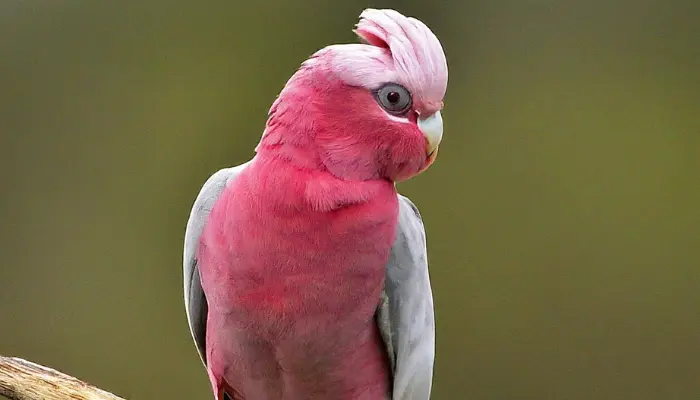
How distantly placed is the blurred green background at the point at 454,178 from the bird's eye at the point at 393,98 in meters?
1.59

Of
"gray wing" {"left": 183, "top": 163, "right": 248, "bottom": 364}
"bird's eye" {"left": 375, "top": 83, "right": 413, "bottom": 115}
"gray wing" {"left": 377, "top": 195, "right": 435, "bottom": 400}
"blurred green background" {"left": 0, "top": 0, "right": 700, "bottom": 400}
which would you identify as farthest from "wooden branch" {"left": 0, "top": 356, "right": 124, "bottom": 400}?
"blurred green background" {"left": 0, "top": 0, "right": 700, "bottom": 400}

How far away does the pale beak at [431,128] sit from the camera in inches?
60.0

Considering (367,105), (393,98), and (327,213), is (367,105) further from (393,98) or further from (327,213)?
(327,213)

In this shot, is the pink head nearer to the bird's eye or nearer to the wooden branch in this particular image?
the bird's eye

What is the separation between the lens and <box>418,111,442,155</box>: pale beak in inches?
60.0

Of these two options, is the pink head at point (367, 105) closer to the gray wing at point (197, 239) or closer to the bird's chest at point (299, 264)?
the bird's chest at point (299, 264)

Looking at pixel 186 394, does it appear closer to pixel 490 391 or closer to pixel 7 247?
pixel 7 247

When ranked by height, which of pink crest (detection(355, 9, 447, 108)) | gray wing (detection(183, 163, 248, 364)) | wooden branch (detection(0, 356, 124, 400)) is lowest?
wooden branch (detection(0, 356, 124, 400))

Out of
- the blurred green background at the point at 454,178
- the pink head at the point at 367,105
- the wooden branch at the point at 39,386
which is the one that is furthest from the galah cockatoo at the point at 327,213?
the blurred green background at the point at 454,178

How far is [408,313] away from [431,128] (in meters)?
0.40

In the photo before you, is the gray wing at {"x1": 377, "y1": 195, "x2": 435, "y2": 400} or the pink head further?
the gray wing at {"x1": 377, "y1": 195, "x2": 435, "y2": 400}

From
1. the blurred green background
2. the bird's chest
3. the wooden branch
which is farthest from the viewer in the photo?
the blurred green background

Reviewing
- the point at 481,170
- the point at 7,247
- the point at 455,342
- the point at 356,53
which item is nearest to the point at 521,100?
the point at 481,170

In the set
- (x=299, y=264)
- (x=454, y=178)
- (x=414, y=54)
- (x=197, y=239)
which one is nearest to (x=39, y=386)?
(x=197, y=239)
